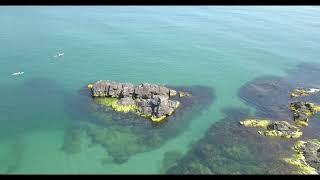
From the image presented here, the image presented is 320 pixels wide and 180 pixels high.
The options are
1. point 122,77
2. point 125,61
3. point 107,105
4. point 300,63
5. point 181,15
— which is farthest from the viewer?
point 181,15

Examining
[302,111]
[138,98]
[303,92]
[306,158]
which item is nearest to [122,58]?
[138,98]

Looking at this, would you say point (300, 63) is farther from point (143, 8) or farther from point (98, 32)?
point (143, 8)

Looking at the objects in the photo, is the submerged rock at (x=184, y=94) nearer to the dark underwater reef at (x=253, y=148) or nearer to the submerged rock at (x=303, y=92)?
the dark underwater reef at (x=253, y=148)

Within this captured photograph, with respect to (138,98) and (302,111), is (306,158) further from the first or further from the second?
(138,98)

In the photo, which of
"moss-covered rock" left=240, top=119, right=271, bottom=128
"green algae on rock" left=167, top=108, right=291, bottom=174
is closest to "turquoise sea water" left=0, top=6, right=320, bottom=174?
"green algae on rock" left=167, top=108, right=291, bottom=174

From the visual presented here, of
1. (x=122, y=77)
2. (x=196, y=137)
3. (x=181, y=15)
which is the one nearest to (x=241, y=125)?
(x=196, y=137)

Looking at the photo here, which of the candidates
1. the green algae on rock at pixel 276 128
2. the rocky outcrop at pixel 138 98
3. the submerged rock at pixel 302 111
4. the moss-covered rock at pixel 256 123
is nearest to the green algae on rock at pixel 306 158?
the green algae on rock at pixel 276 128

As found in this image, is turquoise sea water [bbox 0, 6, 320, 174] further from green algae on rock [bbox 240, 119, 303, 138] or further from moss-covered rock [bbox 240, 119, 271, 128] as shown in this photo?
green algae on rock [bbox 240, 119, 303, 138]
